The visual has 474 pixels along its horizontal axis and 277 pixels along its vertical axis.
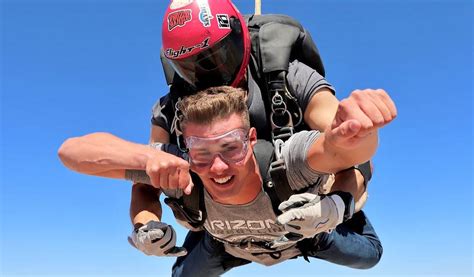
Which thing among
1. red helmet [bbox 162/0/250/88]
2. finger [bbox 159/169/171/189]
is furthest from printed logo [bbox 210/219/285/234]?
finger [bbox 159/169/171/189]

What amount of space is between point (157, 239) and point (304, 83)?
1.12 meters

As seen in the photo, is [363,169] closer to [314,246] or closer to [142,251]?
[314,246]

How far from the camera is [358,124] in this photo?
2.33 metres

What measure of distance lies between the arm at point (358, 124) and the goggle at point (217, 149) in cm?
50

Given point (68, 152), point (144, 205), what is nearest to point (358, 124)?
point (68, 152)

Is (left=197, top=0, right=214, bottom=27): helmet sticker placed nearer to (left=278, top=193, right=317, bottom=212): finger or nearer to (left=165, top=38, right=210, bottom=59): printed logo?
(left=165, top=38, right=210, bottom=59): printed logo

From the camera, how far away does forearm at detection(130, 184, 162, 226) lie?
338cm

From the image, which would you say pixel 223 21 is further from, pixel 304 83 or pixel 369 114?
pixel 369 114

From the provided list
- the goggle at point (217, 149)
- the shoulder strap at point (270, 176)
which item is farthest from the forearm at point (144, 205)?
the shoulder strap at point (270, 176)

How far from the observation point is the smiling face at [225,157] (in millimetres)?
3072

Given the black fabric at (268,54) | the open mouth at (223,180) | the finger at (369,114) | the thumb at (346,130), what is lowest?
the open mouth at (223,180)

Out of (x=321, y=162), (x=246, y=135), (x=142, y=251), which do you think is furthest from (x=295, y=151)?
(x=142, y=251)

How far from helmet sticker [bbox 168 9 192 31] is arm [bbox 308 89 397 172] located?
101cm

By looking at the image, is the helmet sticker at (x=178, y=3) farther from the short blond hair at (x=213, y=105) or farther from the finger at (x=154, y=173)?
the finger at (x=154, y=173)
